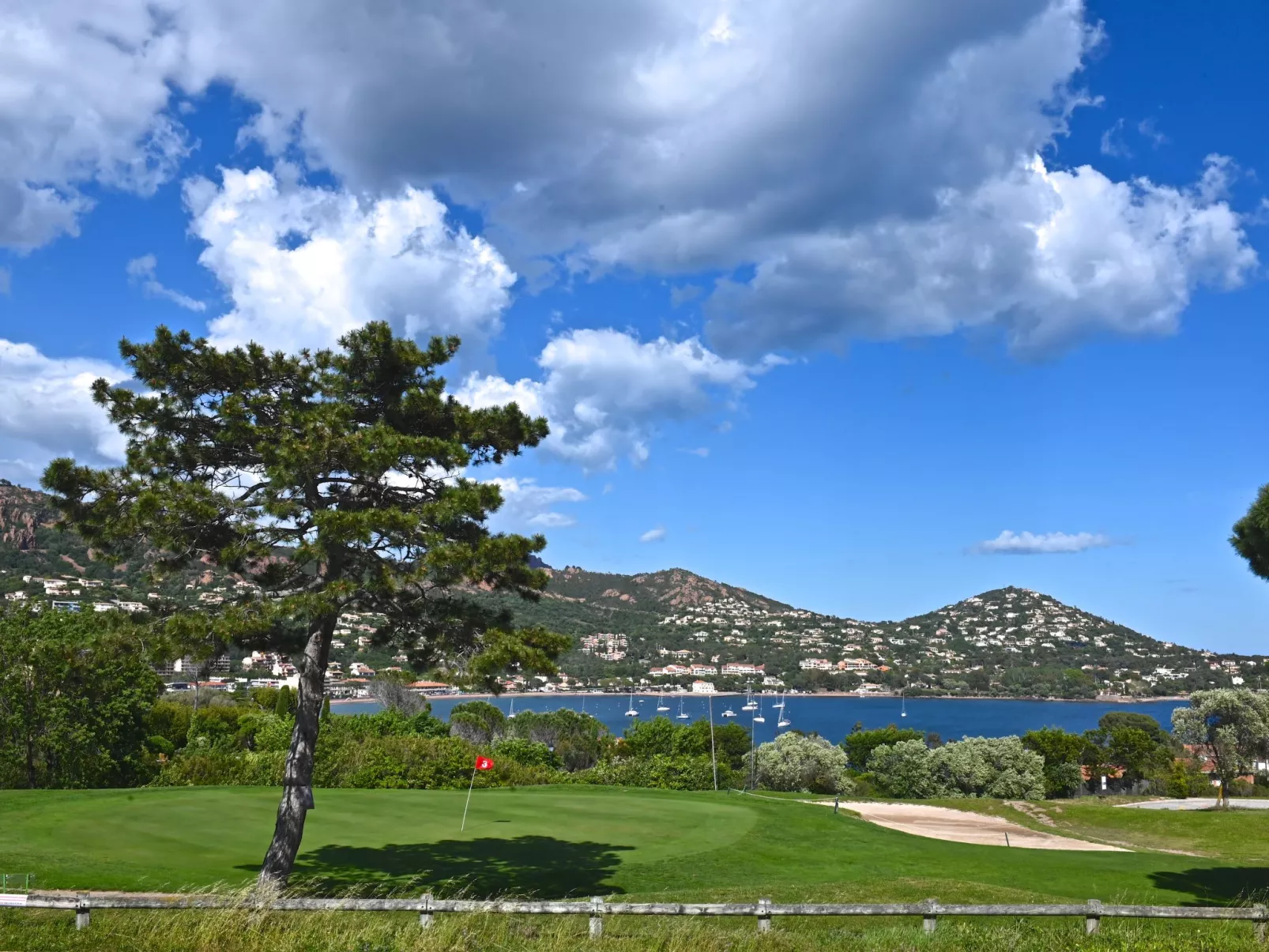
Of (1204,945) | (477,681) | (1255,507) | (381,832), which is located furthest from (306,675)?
(1255,507)

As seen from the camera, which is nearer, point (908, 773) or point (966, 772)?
point (966, 772)

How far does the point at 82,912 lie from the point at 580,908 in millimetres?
5345

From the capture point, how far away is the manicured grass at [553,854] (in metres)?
14.9

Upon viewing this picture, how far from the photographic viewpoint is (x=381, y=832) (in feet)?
64.3

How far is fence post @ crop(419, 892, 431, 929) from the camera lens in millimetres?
9474

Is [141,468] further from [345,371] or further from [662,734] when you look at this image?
[662,734]

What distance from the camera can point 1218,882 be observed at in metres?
17.8

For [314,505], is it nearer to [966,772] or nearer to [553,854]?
[553,854]

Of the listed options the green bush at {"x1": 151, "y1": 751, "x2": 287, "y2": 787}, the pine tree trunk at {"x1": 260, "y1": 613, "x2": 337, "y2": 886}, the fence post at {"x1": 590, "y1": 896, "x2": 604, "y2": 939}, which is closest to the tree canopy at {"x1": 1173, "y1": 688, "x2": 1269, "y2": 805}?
the green bush at {"x1": 151, "y1": 751, "x2": 287, "y2": 787}

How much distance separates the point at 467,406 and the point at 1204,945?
12.2 meters

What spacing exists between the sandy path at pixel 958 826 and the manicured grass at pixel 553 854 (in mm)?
2330

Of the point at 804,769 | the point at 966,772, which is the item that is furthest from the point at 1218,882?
the point at 804,769

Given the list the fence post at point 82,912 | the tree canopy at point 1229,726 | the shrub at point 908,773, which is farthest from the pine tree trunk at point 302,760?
the tree canopy at point 1229,726

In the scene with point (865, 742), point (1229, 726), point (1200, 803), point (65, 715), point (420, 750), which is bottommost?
point (1200, 803)
